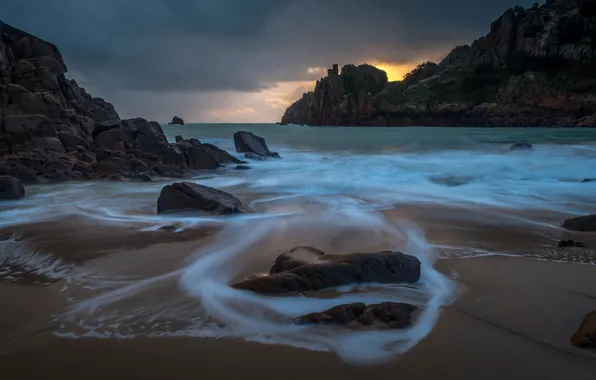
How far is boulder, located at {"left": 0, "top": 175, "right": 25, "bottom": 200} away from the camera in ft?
30.7

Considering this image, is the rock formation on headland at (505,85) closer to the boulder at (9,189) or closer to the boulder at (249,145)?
the boulder at (249,145)

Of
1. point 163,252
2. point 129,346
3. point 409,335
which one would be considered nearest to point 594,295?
point 409,335

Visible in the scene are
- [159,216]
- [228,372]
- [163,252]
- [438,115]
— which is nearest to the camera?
[228,372]

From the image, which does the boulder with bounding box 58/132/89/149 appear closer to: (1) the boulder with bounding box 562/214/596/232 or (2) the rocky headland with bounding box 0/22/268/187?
(2) the rocky headland with bounding box 0/22/268/187

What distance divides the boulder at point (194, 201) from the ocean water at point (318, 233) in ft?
0.93

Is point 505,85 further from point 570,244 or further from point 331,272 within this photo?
point 331,272

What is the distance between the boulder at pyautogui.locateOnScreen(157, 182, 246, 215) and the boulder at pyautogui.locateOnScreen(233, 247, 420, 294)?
135 inches

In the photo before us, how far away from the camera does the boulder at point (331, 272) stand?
372cm

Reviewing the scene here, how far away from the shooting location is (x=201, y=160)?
55.0ft

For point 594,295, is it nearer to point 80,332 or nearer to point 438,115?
point 80,332

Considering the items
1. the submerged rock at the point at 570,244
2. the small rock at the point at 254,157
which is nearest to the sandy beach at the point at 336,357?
the submerged rock at the point at 570,244

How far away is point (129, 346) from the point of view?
278 cm

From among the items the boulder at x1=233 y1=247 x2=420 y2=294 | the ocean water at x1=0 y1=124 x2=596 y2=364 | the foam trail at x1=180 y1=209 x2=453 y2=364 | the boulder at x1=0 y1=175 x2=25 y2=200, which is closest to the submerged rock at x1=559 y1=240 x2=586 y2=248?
the ocean water at x1=0 y1=124 x2=596 y2=364

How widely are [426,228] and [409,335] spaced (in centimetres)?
372
